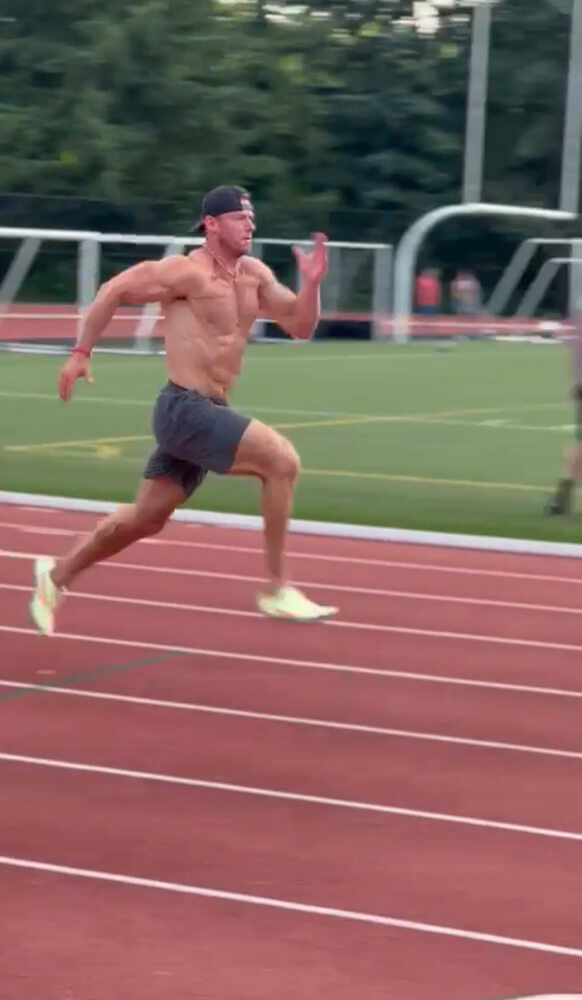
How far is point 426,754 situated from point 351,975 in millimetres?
2486

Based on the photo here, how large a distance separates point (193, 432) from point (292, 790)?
272 centimetres

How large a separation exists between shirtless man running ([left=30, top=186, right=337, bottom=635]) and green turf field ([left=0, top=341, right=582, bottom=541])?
13.5ft

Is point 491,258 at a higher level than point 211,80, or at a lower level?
lower

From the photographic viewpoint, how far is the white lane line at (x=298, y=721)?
7.75 meters

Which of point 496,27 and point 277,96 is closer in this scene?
point 277,96

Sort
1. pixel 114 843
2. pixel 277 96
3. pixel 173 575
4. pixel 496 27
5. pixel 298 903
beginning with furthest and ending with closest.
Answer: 1. pixel 496 27
2. pixel 277 96
3. pixel 173 575
4. pixel 114 843
5. pixel 298 903

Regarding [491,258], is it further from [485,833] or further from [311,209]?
[485,833]

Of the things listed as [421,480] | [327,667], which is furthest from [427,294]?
[327,667]

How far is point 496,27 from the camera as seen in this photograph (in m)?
63.6

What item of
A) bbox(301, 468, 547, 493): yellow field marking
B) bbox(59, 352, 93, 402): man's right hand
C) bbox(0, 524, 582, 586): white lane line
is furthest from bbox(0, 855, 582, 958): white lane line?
bbox(301, 468, 547, 493): yellow field marking

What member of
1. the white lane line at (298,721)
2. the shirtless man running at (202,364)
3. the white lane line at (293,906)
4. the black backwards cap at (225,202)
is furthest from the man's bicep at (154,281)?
the white lane line at (293,906)

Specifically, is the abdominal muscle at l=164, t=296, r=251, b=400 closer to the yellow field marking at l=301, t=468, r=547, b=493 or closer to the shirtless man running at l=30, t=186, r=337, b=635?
the shirtless man running at l=30, t=186, r=337, b=635

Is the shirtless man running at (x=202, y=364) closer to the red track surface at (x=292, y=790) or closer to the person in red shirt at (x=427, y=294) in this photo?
the red track surface at (x=292, y=790)

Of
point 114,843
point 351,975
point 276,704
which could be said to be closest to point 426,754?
point 276,704
